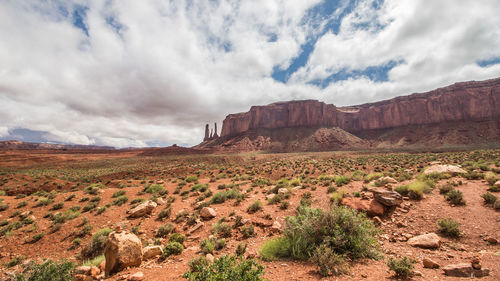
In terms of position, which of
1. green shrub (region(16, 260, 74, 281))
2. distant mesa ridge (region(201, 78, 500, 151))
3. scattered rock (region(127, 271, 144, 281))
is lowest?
scattered rock (region(127, 271, 144, 281))

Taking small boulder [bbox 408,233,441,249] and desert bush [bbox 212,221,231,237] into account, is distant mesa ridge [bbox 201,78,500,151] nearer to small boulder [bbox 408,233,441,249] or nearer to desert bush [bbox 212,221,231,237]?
desert bush [bbox 212,221,231,237]

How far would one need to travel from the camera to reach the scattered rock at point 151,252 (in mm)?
5195

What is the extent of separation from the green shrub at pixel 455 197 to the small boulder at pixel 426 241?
2921 mm

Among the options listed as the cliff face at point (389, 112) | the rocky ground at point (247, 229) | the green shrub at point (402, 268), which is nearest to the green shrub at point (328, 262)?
the rocky ground at point (247, 229)

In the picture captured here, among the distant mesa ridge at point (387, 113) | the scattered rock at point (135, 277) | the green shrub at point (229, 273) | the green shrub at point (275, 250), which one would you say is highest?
the distant mesa ridge at point (387, 113)

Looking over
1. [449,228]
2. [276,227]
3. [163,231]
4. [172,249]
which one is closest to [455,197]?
[449,228]

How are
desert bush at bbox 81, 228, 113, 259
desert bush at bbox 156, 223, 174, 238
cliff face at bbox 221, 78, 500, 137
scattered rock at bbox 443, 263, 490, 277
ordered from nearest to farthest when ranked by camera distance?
scattered rock at bbox 443, 263, 490, 277
desert bush at bbox 81, 228, 113, 259
desert bush at bbox 156, 223, 174, 238
cliff face at bbox 221, 78, 500, 137

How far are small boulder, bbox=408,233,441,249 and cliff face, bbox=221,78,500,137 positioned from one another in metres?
94.4

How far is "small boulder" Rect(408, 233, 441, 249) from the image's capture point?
4.94 m

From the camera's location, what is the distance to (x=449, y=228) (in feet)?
17.5

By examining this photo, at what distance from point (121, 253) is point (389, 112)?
11783 cm

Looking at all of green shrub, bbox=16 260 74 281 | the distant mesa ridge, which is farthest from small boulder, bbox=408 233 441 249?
the distant mesa ridge

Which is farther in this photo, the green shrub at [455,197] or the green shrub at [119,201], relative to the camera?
the green shrub at [119,201]

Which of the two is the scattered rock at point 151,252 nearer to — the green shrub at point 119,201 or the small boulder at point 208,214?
the small boulder at point 208,214
